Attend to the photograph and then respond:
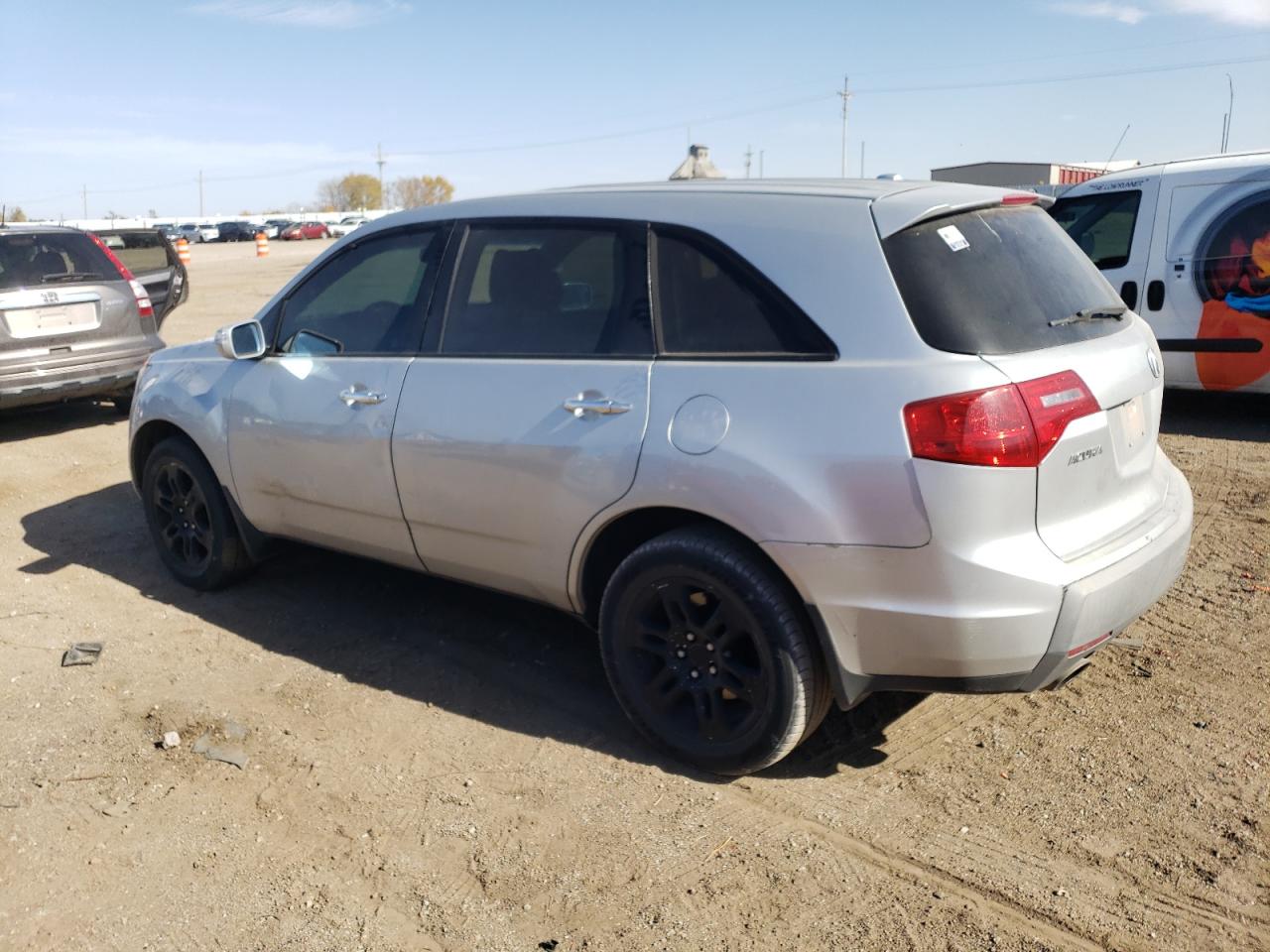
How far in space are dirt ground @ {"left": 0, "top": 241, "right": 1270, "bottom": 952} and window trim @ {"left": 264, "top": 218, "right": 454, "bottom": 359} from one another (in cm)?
126

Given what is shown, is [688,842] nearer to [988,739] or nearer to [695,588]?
[695,588]

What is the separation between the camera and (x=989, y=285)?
11.2ft

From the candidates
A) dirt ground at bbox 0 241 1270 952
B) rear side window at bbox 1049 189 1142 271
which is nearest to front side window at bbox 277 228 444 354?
dirt ground at bbox 0 241 1270 952

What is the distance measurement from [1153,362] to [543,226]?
217 centimetres

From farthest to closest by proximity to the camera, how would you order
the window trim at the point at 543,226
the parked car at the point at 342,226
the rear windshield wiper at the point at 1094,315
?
the parked car at the point at 342,226 < the window trim at the point at 543,226 < the rear windshield wiper at the point at 1094,315

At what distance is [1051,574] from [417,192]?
128 metres

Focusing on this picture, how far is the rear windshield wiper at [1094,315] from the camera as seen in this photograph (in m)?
3.51

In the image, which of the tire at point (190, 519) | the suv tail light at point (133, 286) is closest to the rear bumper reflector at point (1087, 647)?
the tire at point (190, 519)

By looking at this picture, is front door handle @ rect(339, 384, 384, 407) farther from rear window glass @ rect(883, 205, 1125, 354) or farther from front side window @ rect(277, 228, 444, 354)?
rear window glass @ rect(883, 205, 1125, 354)

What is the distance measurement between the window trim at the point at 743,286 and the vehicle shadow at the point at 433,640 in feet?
4.47

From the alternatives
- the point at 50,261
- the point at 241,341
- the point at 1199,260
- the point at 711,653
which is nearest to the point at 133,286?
the point at 50,261

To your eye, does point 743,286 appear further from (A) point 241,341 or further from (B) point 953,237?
(A) point 241,341

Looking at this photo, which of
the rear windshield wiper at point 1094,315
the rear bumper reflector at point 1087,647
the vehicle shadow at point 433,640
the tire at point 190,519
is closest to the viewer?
the rear bumper reflector at point 1087,647

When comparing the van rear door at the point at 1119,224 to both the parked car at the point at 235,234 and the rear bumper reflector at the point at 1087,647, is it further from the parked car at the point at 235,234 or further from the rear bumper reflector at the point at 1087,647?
the parked car at the point at 235,234
